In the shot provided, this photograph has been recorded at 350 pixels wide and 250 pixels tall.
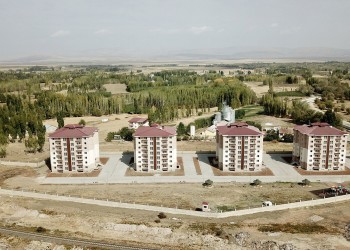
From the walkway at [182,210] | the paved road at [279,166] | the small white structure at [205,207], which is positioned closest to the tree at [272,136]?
the paved road at [279,166]

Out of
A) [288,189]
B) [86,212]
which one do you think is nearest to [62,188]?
[86,212]

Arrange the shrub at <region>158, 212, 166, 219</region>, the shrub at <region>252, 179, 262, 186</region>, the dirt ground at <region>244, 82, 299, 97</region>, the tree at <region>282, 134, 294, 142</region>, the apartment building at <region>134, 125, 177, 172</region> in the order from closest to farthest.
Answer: the shrub at <region>158, 212, 166, 219</region>, the shrub at <region>252, 179, 262, 186</region>, the apartment building at <region>134, 125, 177, 172</region>, the tree at <region>282, 134, 294, 142</region>, the dirt ground at <region>244, 82, 299, 97</region>

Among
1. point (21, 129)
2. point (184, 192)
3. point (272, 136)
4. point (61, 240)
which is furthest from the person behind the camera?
point (21, 129)

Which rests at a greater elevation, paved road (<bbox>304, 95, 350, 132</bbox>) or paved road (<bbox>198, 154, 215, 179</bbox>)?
paved road (<bbox>304, 95, 350, 132</bbox>)

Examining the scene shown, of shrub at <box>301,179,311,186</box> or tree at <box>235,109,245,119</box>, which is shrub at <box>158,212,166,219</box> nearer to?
shrub at <box>301,179,311,186</box>

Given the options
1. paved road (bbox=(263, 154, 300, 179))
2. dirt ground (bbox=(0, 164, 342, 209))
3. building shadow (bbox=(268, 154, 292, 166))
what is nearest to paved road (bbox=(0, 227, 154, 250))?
dirt ground (bbox=(0, 164, 342, 209))

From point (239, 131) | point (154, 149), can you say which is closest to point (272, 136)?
point (239, 131)

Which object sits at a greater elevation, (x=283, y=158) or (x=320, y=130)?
(x=320, y=130)

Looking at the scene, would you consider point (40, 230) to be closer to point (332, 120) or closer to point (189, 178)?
point (189, 178)
